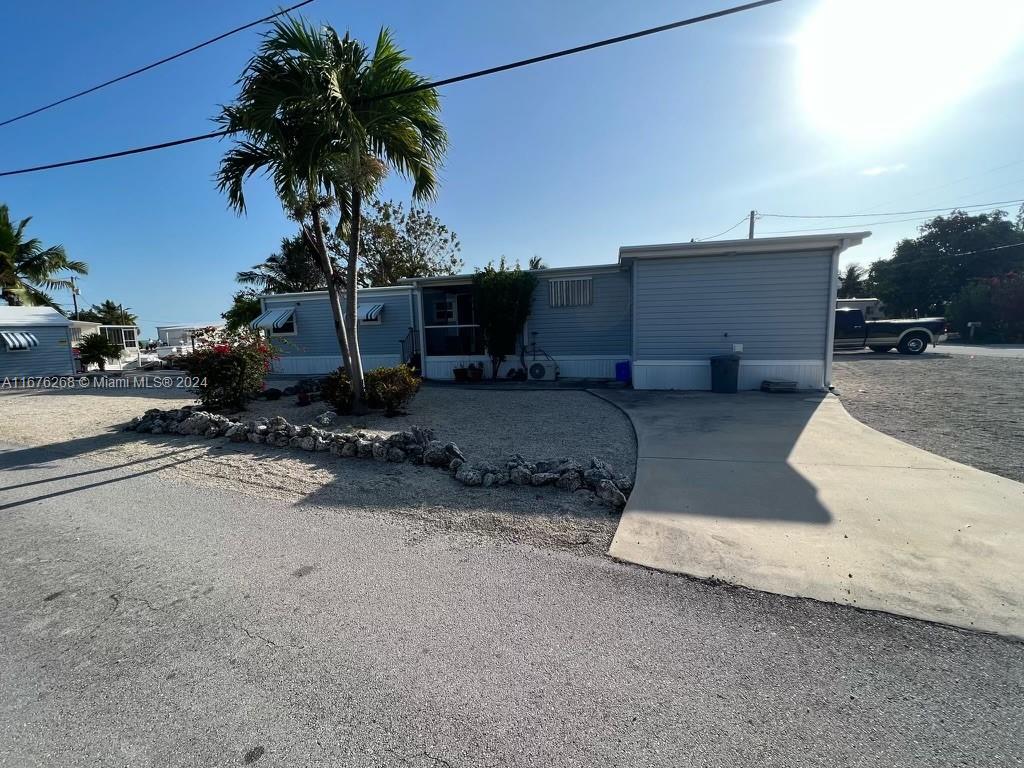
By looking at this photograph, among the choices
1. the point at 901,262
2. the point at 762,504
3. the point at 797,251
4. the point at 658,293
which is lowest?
the point at 762,504

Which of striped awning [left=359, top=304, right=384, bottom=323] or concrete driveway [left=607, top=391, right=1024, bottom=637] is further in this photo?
striped awning [left=359, top=304, right=384, bottom=323]

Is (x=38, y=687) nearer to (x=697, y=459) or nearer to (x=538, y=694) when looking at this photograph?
(x=538, y=694)

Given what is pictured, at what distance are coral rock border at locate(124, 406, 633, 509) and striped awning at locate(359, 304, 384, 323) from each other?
285 inches

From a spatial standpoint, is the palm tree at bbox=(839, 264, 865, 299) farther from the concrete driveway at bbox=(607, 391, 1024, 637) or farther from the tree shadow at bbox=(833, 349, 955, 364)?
the concrete driveway at bbox=(607, 391, 1024, 637)

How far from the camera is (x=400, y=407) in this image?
843 cm

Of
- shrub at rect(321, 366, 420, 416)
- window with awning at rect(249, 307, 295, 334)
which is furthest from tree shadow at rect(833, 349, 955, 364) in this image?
window with awning at rect(249, 307, 295, 334)

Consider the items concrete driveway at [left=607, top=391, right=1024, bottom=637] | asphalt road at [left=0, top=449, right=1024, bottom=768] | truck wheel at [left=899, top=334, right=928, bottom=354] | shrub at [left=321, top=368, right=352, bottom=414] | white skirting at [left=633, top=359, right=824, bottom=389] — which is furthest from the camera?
truck wheel at [left=899, top=334, right=928, bottom=354]

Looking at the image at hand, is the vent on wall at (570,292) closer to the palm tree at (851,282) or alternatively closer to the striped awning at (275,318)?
the striped awning at (275,318)

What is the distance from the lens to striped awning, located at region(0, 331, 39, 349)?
53.2 ft

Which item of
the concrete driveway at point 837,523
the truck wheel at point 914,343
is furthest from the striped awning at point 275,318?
the truck wheel at point 914,343

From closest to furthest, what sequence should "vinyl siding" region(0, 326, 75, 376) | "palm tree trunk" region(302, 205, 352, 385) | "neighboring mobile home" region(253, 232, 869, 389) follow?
"palm tree trunk" region(302, 205, 352, 385) → "neighboring mobile home" region(253, 232, 869, 389) → "vinyl siding" region(0, 326, 75, 376)

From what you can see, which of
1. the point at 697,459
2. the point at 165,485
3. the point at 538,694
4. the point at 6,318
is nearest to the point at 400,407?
the point at 165,485

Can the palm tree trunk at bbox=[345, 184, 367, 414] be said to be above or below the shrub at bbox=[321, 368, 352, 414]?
above

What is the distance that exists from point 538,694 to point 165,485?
16.0 ft
